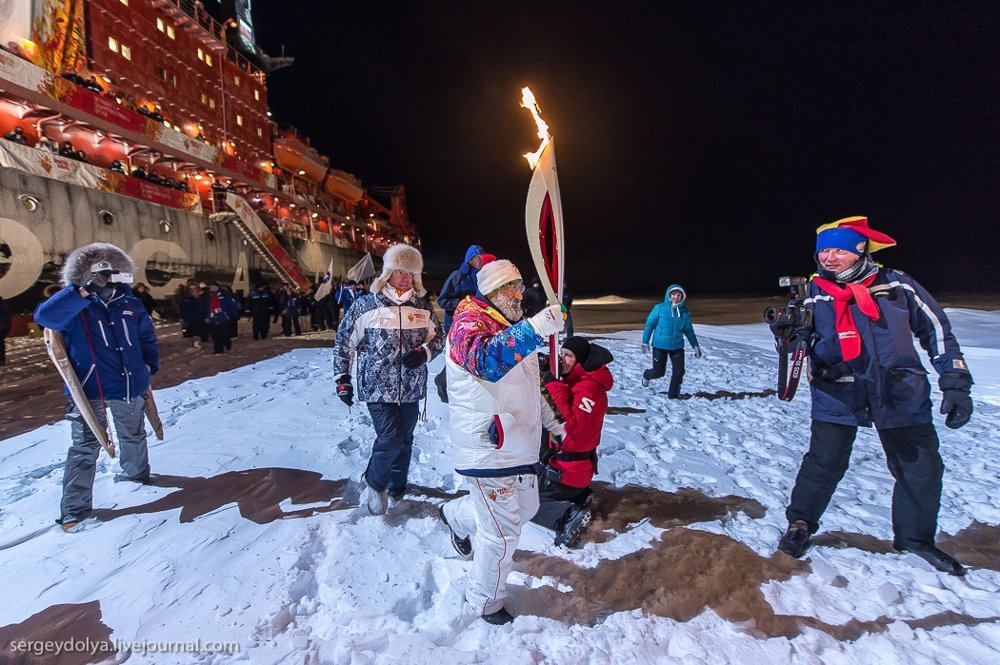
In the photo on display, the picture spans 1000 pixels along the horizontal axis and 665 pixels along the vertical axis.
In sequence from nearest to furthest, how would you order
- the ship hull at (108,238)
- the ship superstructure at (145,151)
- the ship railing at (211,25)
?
1. the ship hull at (108,238)
2. the ship superstructure at (145,151)
3. the ship railing at (211,25)

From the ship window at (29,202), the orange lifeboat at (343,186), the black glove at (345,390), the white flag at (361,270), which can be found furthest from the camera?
the orange lifeboat at (343,186)

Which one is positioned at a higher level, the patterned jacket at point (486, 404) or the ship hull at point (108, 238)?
the ship hull at point (108, 238)

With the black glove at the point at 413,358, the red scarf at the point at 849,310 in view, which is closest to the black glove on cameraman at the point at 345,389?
the black glove at the point at 413,358

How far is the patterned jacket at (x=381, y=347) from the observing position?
10.4ft

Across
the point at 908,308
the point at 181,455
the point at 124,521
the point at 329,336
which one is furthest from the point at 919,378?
the point at 329,336

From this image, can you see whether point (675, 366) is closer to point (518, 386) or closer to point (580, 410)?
point (580, 410)

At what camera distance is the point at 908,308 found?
261 cm

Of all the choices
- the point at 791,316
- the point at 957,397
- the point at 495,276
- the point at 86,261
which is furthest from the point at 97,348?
the point at 957,397

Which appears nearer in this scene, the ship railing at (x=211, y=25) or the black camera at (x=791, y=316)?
the black camera at (x=791, y=316)

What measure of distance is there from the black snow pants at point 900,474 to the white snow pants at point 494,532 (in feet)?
5.81

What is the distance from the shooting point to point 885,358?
8.26 feet

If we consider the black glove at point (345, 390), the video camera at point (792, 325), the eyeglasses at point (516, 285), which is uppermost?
the eyeglasses at point (516, 285)

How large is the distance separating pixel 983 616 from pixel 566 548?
2.04 m

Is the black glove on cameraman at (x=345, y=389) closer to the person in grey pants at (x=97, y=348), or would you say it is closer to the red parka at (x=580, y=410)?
the red parka at (x=580, y=410)
